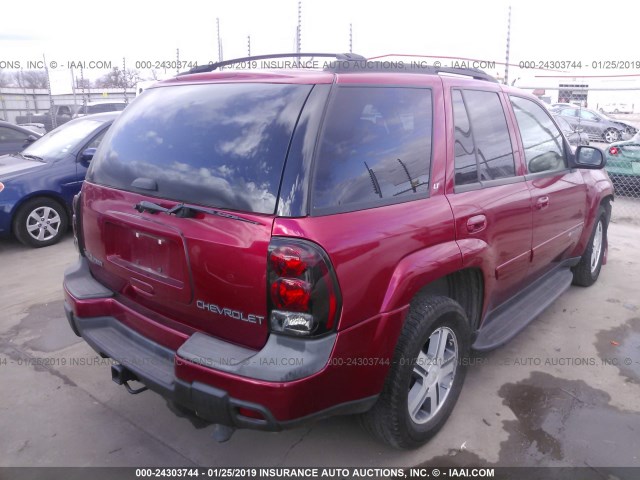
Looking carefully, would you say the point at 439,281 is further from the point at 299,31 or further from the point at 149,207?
the point at 299,31

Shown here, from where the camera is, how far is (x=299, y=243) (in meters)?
1.97

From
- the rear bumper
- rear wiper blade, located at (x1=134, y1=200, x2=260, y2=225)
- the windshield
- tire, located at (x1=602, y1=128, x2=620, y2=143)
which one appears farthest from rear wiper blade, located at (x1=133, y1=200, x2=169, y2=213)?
tire, located at (x1=602, y1=128, x2=620, y2=143)

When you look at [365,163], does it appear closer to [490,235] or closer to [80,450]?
[490,235]

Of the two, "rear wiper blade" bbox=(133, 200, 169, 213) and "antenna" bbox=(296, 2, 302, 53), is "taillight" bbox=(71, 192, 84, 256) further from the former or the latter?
"antenna" bbox=(296, 2, 302, 53)

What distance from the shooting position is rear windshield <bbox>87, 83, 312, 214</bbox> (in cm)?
212

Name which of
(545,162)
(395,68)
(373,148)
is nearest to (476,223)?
(373,148)

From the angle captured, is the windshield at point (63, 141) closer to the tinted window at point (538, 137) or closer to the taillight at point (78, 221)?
the taillight at point (78, 221)

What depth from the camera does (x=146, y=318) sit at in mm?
2463

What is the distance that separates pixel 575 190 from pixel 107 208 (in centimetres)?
343

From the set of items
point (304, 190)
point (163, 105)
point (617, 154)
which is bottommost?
point (617, 154)

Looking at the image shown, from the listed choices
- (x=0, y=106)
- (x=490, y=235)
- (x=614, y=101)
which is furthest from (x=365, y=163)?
(x=614, y=101)

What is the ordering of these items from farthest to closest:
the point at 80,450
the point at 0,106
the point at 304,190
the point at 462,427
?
the point at 0,106, the point at 462,427, the point at 80,450, the point at 304,190

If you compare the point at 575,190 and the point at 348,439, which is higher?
the point at 575,190

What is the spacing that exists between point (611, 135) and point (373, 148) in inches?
796
